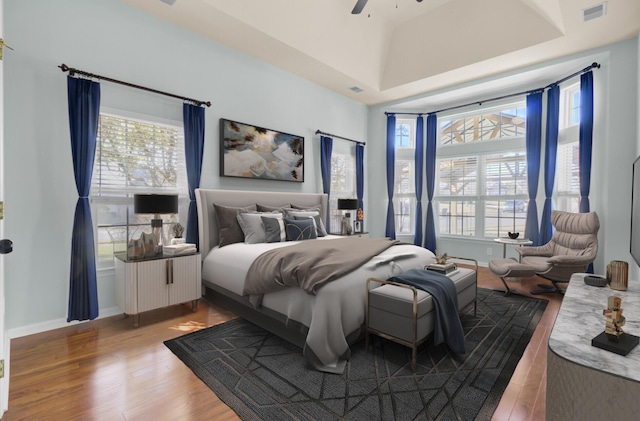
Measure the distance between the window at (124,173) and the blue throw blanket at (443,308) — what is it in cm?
279

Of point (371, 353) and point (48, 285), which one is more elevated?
point (48, 285)

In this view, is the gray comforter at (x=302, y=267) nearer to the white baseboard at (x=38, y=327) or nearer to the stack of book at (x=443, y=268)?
the stack of book at (x=443, y=268)

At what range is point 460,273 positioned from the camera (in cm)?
291

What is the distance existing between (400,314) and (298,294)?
774 millimetres

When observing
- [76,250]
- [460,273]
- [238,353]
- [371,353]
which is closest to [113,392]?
[238,353]

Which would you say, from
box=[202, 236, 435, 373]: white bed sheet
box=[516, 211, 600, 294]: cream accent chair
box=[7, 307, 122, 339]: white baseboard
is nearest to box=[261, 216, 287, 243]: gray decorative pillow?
box=[202, 236, 435, 373]: white bed sheet

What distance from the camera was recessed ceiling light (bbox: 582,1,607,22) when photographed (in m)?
3.43

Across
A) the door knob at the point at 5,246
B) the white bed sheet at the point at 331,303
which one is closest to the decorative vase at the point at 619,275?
the white bed sheet at the point at 331,303

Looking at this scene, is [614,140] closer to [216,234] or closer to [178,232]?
[216,234]

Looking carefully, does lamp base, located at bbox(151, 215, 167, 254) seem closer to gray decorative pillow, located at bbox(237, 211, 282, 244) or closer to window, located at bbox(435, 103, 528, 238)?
gray decorative pillow, located at bbox(237, 211, 282, 244)

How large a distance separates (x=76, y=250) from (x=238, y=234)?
153 centimetres

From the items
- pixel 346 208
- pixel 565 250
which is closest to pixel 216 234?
pixel 346 208

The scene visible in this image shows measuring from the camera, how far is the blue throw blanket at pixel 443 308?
90.7 inches

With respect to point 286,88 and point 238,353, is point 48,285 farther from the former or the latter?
point 286,88
